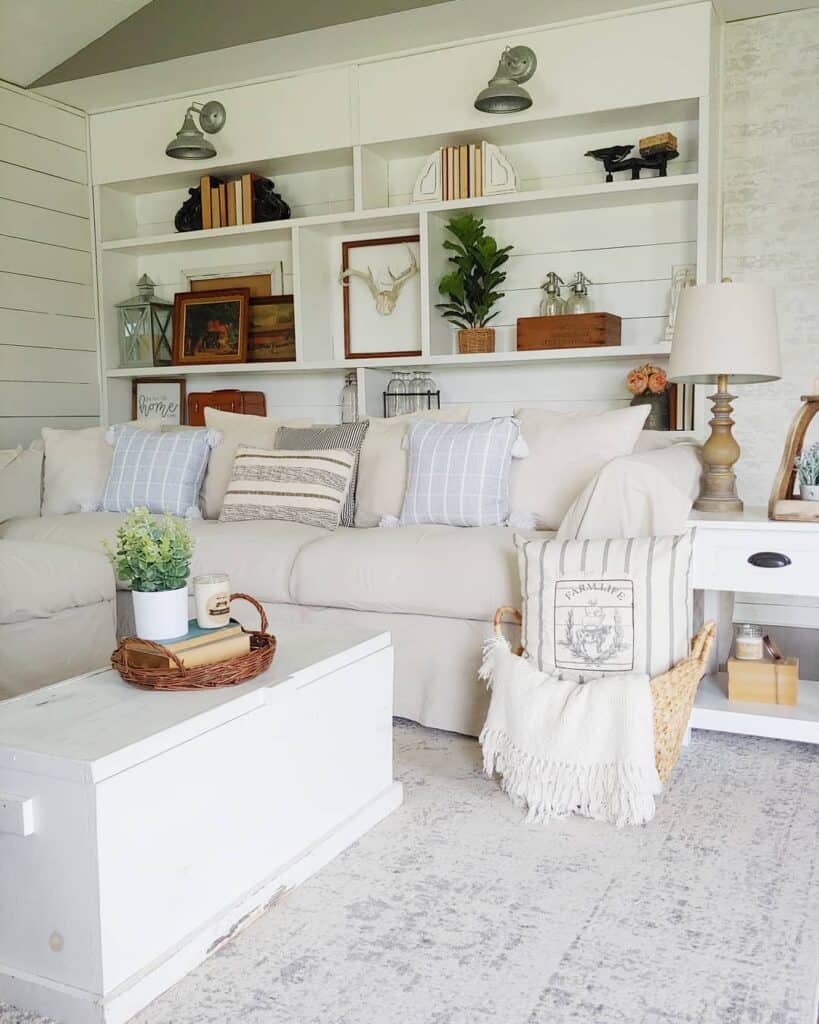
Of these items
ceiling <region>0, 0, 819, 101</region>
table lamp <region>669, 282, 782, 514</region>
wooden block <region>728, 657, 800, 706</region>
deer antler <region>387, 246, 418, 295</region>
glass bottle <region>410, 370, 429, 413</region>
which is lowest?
wooden block <region>728, 657, 800, 706</region>

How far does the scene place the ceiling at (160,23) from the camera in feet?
12.2

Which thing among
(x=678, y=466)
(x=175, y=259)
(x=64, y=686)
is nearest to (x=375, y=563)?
(x=678, y=466)

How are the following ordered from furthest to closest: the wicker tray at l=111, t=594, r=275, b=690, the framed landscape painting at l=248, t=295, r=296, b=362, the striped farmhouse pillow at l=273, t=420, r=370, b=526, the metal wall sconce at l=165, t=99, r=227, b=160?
the framed landscape painting at l=248, t=295, r=296, b=362
the metal wall sconce at l=165, t=99, r=227, b=160
the striped farmhouse pillow at l=273, t=420, r=370, b=526
the wicker tray at l=111, t=594, r=275, b=690

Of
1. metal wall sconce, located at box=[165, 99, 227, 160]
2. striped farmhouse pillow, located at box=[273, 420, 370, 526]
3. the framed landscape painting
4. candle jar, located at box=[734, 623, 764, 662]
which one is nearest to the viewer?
candle jar, located at box=[734, 623, 764, 662]

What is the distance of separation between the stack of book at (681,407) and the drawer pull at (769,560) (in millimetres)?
1249

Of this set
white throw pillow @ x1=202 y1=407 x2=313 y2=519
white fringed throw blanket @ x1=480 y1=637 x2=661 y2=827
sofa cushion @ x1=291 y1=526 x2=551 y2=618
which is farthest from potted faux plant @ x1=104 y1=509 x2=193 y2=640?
white throw pillow @ x1=202 y1=407 x2=313 y2=519

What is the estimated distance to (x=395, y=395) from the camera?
4492 millimetres

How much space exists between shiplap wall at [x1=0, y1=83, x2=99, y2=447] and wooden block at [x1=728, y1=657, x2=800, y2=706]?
336 cm

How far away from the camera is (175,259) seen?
5055 mm

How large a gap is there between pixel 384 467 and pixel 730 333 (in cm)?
124

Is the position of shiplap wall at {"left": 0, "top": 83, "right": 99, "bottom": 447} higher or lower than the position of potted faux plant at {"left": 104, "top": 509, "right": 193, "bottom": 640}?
higher

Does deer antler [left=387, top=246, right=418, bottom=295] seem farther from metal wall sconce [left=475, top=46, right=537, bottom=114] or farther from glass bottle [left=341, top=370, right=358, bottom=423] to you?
metal wall sconce [left=475, top=46, right=537, bottom=114]

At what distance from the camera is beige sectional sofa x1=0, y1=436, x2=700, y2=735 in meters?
2.63

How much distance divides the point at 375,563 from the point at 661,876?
1.24 meters
